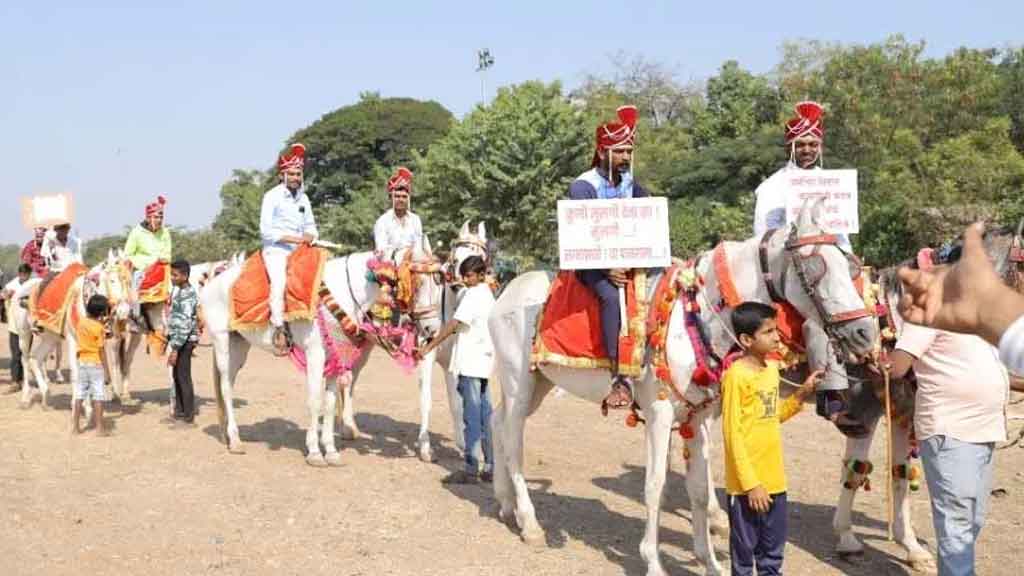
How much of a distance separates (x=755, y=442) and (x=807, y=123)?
2.98m

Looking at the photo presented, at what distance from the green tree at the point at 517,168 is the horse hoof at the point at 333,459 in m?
18.0

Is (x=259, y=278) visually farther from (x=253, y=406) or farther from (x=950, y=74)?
(x=950, y=74)

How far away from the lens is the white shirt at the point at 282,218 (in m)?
10.0

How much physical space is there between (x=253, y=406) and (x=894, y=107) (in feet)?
79.4

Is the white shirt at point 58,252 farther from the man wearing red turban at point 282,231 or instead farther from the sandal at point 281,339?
the sandal at point 281,339

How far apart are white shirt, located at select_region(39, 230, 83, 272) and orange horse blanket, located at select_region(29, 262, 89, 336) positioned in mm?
373

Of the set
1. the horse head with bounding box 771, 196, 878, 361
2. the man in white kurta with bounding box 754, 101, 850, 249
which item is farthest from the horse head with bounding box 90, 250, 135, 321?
the horse head with bounding box 771, 196, 878, 361

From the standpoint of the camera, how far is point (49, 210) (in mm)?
14438

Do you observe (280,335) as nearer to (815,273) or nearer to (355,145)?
(815,273)

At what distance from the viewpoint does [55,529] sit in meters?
7.34

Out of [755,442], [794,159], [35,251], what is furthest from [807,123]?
[35,251]

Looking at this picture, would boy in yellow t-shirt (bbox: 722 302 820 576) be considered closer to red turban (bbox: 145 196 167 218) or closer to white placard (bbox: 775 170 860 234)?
white placard (bbox: 775 170 860 234)

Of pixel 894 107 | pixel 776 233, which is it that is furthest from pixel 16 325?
pixel 894 107

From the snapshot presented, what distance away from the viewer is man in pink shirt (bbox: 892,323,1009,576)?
15.8 feet
